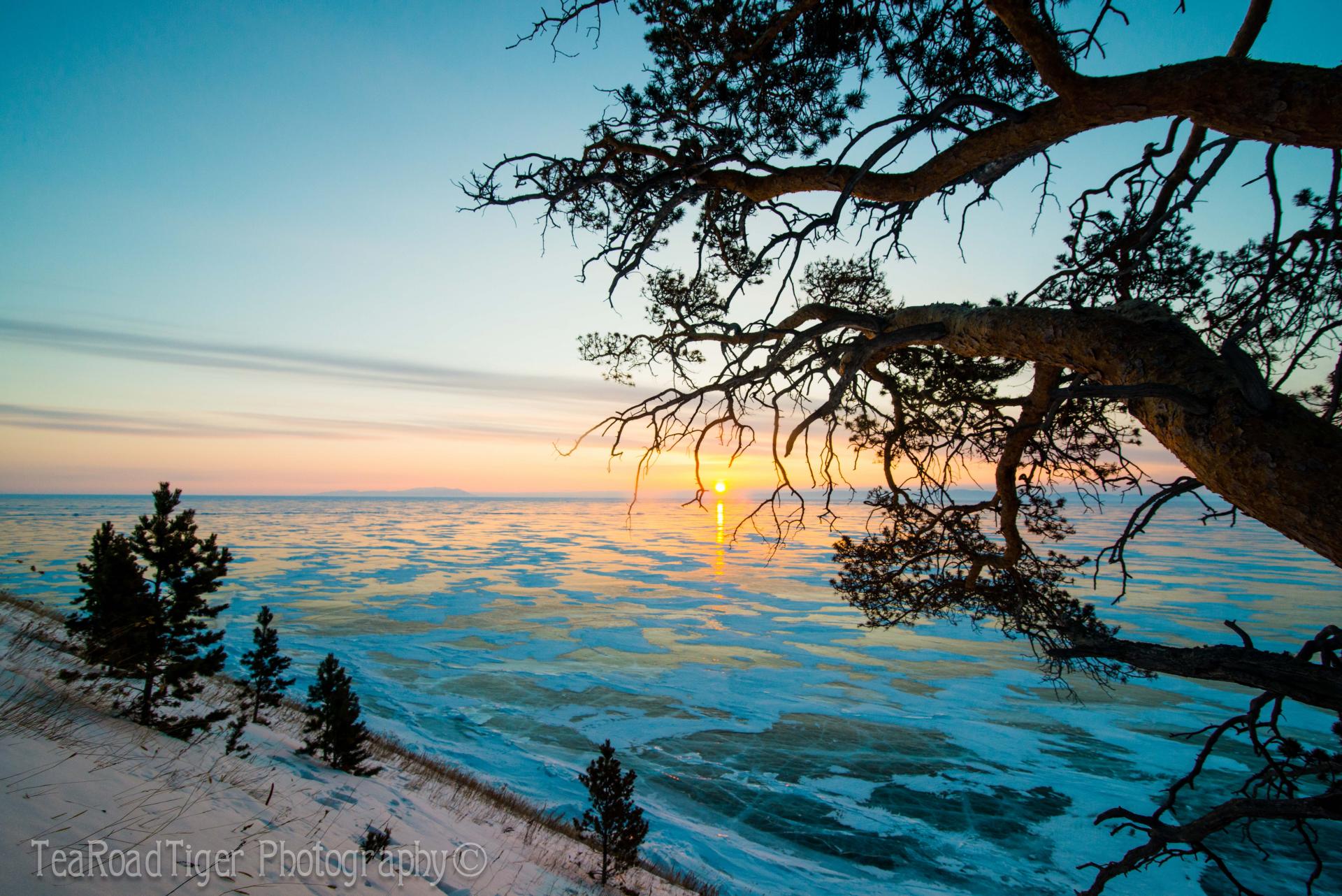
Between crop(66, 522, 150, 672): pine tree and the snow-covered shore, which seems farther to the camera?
crop(66, 522, 150, 672): pine tree

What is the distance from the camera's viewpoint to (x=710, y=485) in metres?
4.62

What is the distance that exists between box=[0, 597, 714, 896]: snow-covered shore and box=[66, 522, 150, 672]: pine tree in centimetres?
40

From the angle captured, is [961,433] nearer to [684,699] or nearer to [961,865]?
[961,865]

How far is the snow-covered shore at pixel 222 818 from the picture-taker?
290 centimetres

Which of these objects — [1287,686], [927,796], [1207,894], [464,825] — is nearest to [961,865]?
[927,796]

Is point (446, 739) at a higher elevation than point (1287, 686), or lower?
lower

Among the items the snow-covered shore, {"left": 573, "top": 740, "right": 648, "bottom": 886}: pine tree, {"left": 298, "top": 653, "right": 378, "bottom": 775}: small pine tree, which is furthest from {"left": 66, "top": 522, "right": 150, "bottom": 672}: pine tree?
{"left": 573, "top": 740, "right": 648, "bottom": 886}: pine tree

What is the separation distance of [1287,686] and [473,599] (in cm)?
2862

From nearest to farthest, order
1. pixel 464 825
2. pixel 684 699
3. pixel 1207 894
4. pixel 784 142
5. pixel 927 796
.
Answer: pixel 784 142 < pixel 464 825 < pixel 1207 894 < pixel 927 796 < pixel 684 699

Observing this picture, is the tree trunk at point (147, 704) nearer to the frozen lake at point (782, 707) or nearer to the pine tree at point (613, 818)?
the pine tree at point (613, 818)

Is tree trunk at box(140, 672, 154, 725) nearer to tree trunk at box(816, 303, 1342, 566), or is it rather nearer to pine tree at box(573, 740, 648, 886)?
pine tree at box(573, 740, 648, 886)

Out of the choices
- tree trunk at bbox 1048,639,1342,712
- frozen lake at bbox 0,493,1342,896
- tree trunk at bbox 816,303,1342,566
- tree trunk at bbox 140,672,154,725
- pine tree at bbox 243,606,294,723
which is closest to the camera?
tree trunk at bbox 816,303,1342,566

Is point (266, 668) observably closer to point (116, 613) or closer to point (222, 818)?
point (116, 613)

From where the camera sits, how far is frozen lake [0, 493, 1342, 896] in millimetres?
8969
